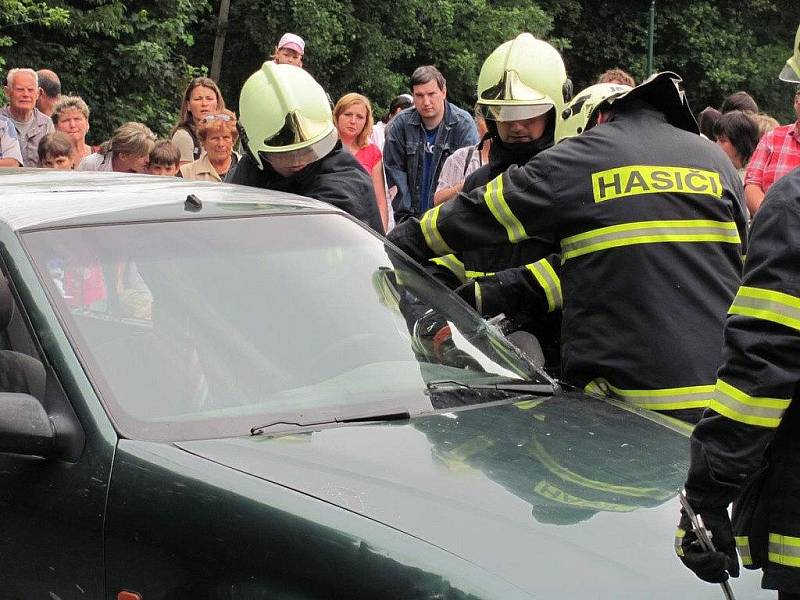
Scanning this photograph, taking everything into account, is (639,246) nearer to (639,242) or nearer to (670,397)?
Result: (639,242)

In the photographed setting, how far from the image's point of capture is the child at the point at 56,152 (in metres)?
7.89

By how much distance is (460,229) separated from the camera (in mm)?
4125

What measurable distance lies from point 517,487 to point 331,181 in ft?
8.19

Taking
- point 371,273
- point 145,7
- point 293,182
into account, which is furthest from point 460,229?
point 145,7

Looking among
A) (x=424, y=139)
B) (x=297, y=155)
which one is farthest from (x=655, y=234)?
(x=424, y=139)

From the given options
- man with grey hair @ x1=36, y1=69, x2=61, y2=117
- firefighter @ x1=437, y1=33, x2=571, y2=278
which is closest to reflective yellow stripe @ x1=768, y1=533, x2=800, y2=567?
firefighter @ x1=437, y1=33, x2=571, y2=278

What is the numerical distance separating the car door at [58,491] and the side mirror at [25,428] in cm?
2

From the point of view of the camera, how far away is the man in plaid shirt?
704cm

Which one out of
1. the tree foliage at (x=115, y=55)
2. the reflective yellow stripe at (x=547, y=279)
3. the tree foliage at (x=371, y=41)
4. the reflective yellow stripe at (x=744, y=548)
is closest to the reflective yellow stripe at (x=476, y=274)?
the reflective yellow stripe at (x=547, y=279)

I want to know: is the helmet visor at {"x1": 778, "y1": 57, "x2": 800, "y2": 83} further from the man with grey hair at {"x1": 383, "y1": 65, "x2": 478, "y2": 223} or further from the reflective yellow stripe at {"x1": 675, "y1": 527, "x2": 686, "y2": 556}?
the man with grey hair at {"x1": 383, "y1": 65, "x2": 478, "y2": 223}

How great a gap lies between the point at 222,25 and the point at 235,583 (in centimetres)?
2298

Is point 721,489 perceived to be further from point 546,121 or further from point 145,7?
point 145,7

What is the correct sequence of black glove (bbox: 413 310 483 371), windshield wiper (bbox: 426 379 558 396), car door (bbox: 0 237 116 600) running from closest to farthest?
car door (bbox: 0 237 116 600), windshield wiper (bbox: 426 379 558 396), black glove (bbox: 413 310 483 371)

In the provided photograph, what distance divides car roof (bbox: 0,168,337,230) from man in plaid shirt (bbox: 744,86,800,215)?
3.96m
